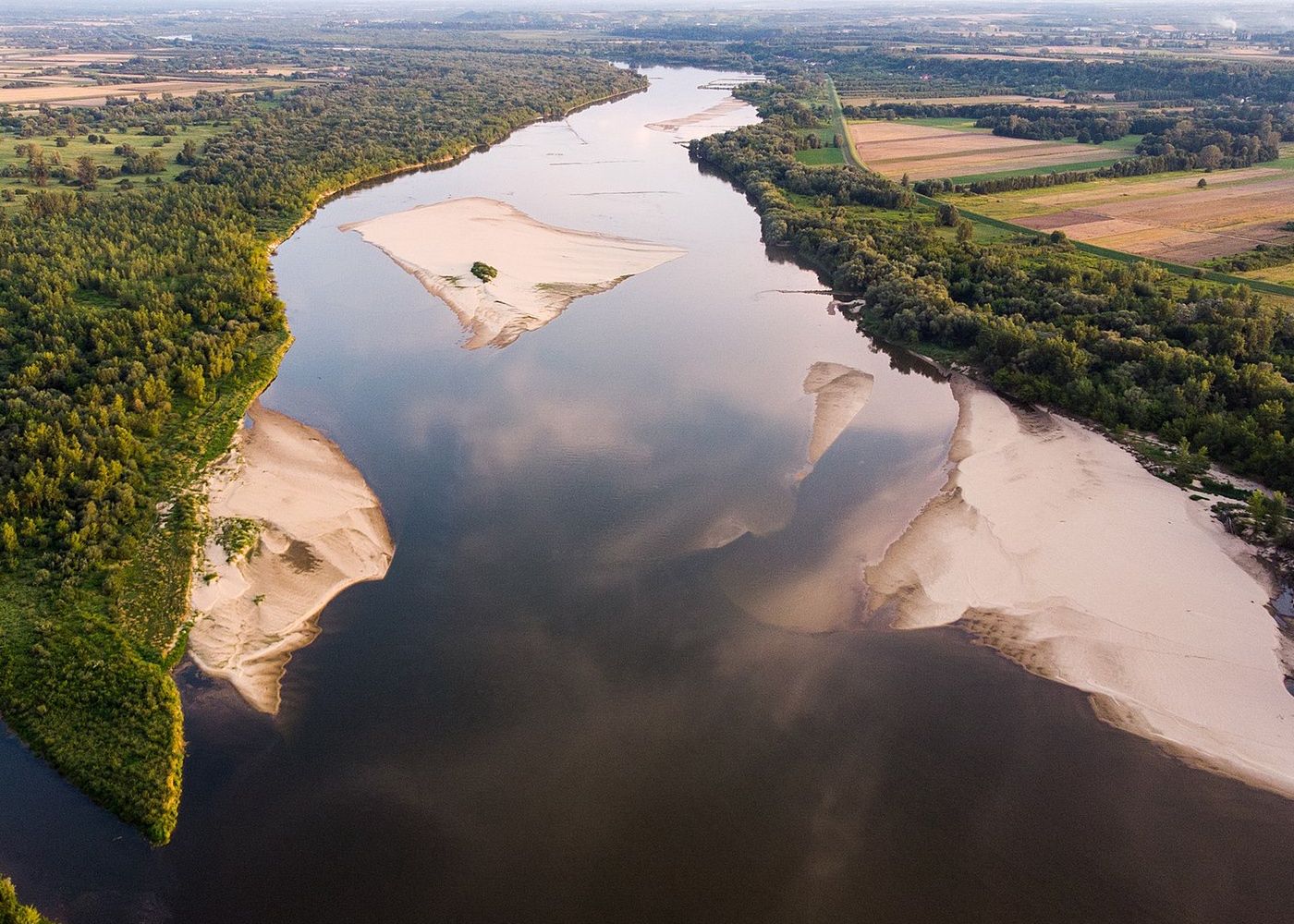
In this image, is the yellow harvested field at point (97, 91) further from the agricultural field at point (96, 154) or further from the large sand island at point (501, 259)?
the large sand island at point (501, 259)

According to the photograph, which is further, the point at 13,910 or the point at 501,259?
the point at 501,259

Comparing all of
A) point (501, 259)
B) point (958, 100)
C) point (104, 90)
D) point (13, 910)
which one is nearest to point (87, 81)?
point (104, 90)

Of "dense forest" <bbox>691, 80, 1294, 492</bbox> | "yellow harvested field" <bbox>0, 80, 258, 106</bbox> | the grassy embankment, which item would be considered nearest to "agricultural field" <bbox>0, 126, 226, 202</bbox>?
"yellow harvested field" <bbox>0, 80, 258, 106</bbox>

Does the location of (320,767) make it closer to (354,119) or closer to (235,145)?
(235,145)

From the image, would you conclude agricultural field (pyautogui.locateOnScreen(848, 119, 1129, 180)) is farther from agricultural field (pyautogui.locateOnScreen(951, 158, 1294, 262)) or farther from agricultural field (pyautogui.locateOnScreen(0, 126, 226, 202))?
agricultural field (pyautogui.locateOnScreen(0, 126, 226, 202))

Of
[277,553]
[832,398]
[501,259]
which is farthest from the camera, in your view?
[501,259]

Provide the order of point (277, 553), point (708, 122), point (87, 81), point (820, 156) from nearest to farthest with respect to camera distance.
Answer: point (277, 553)
point (820, 156)
point (708, 122)
point (87, 81)

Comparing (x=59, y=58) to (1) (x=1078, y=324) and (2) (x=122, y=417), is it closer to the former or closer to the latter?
(2) (x=122, y=417)

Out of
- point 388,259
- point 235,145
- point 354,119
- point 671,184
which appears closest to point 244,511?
point 388,259
